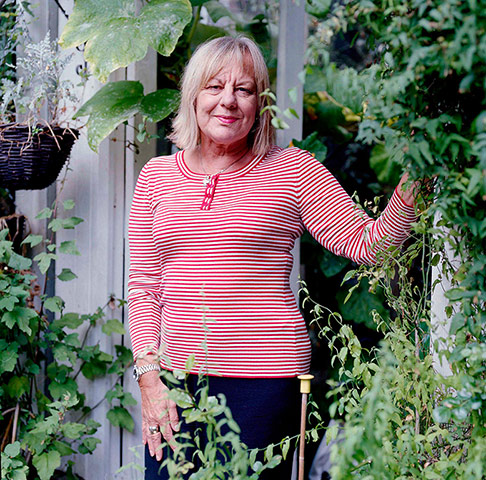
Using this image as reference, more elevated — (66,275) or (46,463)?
(66,275)

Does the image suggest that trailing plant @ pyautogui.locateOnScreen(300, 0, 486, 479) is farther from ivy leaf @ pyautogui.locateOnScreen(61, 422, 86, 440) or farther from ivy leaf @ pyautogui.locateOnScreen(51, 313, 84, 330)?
ivy leaf @ pyautogui.locateOnScreen(51, 313, 84, 330)

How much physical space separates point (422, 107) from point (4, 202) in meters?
1.88

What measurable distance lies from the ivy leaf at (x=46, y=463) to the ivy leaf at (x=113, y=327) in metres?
0.41

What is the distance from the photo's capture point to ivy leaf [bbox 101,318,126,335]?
7.64 ft

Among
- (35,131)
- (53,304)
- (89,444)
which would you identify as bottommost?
(89,444)

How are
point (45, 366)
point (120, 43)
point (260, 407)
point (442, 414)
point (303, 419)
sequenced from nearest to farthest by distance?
point (442, 414) → point (303, 419) → point (260, 407) → point (120, 43) → point (45, 366)

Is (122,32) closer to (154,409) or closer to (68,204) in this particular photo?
(68,204)

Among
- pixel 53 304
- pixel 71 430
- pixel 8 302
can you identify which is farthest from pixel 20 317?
pixel 71 430

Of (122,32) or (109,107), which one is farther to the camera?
(109,107)

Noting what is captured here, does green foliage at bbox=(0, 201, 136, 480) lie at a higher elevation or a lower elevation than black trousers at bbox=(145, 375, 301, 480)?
lower

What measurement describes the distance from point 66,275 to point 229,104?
0.99 m

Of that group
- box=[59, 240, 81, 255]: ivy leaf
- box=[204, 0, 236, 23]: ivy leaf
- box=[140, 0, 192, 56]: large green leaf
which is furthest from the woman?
box=[204, 0, 236, 23]: ivy leaf

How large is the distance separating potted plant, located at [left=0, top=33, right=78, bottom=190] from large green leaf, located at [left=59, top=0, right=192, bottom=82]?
17 cm

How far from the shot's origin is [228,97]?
1.60 m
